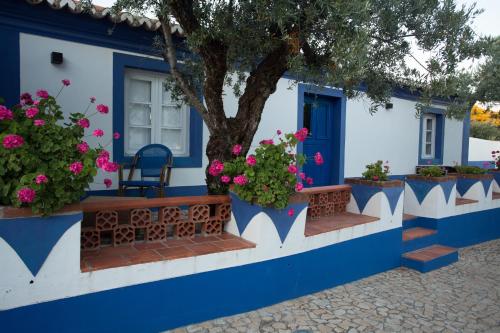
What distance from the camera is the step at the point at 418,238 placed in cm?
535

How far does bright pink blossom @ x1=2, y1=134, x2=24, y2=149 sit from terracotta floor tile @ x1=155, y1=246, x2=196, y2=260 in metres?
1.31

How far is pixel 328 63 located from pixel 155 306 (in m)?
2.60

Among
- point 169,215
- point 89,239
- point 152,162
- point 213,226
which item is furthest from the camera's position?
point 152,162

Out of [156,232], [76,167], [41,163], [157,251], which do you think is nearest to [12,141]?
[41,163]

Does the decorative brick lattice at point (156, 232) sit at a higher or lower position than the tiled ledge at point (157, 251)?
higher

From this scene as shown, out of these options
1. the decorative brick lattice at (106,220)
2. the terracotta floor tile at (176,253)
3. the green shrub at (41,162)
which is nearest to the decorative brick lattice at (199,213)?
the terracotta floor tile at (176,253)

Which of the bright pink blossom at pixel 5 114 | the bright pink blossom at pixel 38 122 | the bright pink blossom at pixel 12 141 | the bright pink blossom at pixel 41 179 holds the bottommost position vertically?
the bright pink blossom at pixel 41 179

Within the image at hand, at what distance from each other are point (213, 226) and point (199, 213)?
0.21 m

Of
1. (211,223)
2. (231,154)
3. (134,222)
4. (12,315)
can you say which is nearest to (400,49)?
(231,154)

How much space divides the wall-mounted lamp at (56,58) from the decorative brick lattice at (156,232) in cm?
280

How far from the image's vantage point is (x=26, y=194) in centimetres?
222

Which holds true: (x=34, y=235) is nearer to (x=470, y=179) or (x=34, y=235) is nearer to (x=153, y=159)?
(x=153, y=159)

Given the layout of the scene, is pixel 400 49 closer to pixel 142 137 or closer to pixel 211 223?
pixel 211 223

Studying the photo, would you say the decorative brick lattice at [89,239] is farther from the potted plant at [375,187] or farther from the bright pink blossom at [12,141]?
the potted plant at [375,187]
